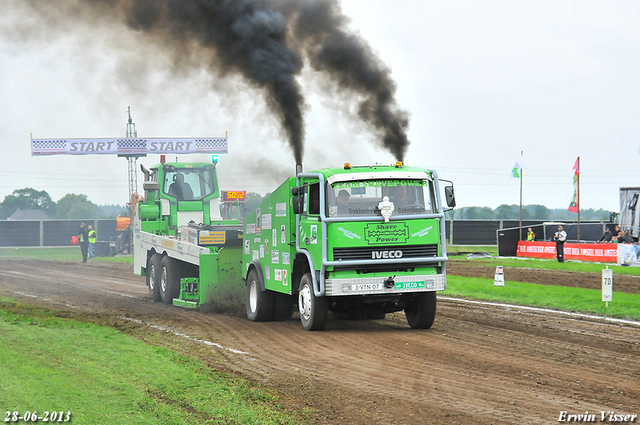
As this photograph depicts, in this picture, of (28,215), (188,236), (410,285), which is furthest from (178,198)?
(28,215)

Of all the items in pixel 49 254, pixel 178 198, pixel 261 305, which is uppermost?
pixel 178 198

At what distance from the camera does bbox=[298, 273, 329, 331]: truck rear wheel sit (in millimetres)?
11820

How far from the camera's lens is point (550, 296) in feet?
60.0

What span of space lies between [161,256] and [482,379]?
39.4ft

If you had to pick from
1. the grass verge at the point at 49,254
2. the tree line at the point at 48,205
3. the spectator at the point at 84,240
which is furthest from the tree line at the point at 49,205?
the spectator at the point at 84,240

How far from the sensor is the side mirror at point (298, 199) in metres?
12.1

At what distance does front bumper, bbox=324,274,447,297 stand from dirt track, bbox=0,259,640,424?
29.9 inches

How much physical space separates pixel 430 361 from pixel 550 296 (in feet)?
32.4

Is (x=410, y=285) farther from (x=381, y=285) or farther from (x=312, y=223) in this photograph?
(x=312, y=223)

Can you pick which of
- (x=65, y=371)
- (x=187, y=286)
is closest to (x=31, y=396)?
(x=65, y=371)

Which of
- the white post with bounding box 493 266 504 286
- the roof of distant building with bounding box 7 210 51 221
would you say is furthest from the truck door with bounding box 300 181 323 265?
the roof of distant building with bounding box 7 210 51 221

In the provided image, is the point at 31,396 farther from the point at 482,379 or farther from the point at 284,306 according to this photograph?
the point at 284,306

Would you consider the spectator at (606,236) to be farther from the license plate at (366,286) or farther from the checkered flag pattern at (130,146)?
the checkered flag pattern at (130,146)

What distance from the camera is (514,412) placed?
6918 mm
